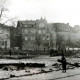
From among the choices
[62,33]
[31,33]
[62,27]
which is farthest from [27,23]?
[62,27]

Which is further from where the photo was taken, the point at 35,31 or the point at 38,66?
the point at 35,31

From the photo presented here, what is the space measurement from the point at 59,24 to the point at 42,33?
57.0ft

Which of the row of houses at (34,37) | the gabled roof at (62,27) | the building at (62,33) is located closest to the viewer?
the row of houses at (34,37)

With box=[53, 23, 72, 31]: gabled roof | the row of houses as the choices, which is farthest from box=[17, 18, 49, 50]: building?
box=[53, 23, 72, 31]: gabled roof

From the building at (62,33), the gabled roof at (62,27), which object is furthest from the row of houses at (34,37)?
the gabled roof at (62,27)

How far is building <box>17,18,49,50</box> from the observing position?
102688mm

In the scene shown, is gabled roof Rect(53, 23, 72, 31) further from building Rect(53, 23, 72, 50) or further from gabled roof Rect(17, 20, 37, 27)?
gabled roof Rect(17, 20, 37, 27)

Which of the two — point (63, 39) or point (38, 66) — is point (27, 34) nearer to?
point (63, 39)

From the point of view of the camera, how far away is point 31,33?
105 metres

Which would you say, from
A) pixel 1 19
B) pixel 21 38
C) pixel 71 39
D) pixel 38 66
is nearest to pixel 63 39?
pixel 71 39

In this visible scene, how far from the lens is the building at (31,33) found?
102688mm

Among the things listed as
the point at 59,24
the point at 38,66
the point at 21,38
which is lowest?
the point at 38,66

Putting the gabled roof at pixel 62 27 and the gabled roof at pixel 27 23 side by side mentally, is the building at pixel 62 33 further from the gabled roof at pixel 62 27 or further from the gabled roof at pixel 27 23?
the gabled roof at pixel 27 23

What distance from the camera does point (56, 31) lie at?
116 m
